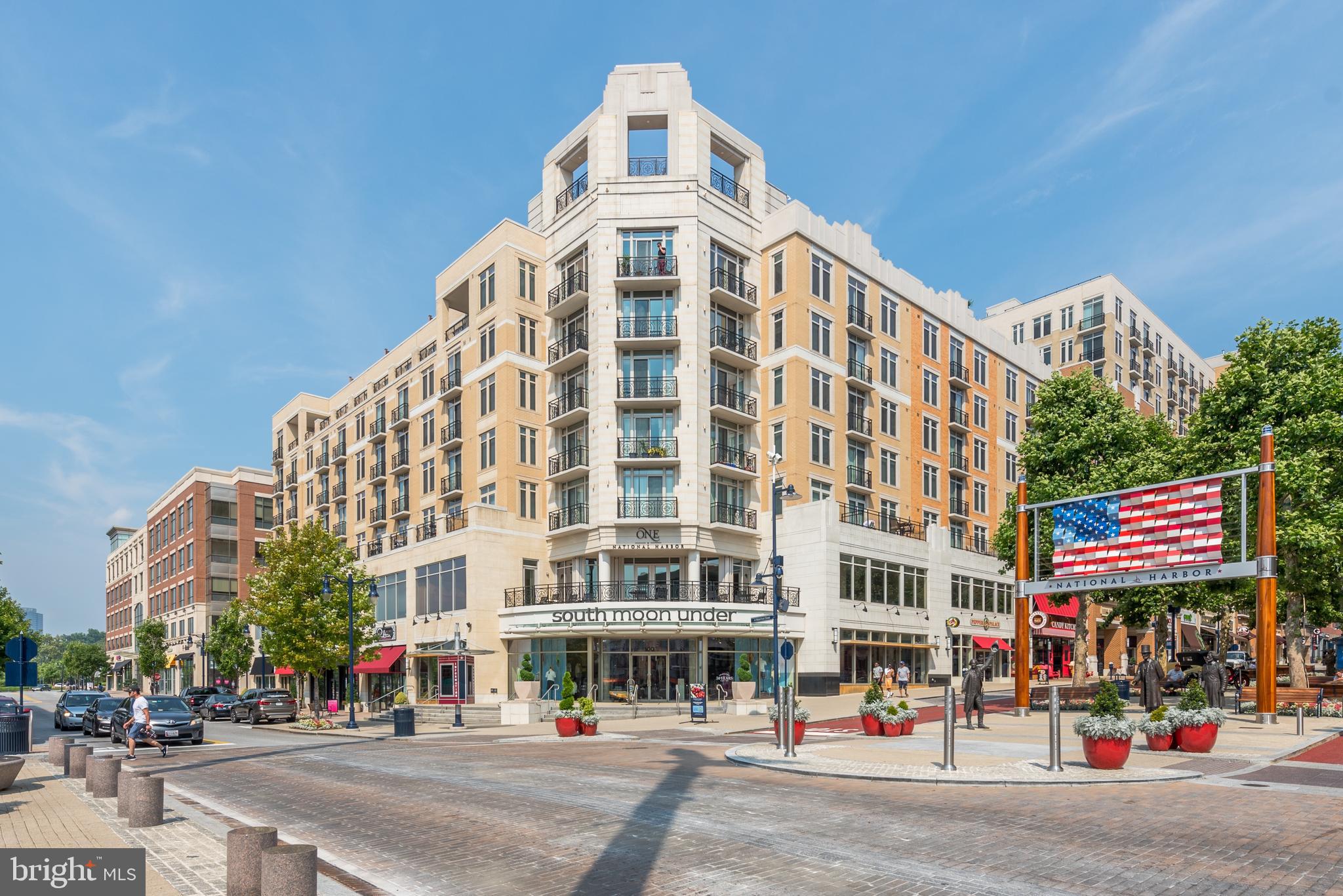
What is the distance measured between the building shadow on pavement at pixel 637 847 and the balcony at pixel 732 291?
116ft

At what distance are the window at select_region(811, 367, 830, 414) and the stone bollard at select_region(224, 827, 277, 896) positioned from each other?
42845mm

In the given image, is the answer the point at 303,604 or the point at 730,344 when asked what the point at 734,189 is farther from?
the point at 303,604

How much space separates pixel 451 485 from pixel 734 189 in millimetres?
22657

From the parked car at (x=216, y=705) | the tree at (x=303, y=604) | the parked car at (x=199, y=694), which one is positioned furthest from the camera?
the parked car at (x=199, y=694)

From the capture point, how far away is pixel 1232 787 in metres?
14.7

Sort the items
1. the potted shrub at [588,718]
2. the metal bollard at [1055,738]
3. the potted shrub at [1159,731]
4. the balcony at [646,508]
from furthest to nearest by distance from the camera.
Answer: the balcony at [646,508]
the potted shrub at [588,718]
the potted shrub at [1159,731]
the metal bollard at [1055,738]

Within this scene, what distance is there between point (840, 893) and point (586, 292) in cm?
4179

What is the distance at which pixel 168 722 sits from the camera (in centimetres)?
2866

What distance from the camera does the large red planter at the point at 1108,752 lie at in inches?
639

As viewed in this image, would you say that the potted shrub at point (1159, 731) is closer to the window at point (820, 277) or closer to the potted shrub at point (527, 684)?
the potted shrub at point (527, 684)

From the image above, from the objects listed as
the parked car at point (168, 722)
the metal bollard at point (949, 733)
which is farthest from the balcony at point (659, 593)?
the metal bollard at point (949, 733)

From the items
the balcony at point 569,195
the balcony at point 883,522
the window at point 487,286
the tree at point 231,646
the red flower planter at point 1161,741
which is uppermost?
the balcony at point 569,195

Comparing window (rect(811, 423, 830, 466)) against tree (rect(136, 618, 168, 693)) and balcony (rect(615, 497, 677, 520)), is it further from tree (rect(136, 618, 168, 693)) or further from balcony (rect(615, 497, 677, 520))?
tree (rect(136, 618, 168, 693))

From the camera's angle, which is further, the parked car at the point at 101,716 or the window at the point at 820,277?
the window at the point at 820,277
